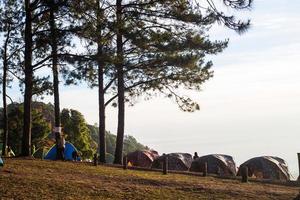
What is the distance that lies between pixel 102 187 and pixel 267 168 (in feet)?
52.0

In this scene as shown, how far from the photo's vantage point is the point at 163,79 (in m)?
27.3

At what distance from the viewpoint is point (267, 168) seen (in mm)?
28344

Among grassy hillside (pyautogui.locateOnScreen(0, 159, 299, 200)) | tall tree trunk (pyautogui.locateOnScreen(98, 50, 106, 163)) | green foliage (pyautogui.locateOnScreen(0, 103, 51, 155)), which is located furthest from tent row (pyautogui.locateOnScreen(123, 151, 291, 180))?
green foliage (pyautogui.locateOnScreen(0, 103, 51, 155))

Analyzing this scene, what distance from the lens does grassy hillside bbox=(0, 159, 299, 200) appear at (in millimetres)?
13500

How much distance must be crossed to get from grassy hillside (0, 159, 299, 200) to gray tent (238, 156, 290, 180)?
29.2ft

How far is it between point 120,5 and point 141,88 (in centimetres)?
516

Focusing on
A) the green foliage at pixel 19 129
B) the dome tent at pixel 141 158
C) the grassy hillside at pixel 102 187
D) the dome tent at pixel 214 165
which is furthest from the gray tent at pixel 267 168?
the green foliage at pixel 19 129

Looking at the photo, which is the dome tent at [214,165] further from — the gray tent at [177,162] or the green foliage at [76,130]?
the green foliage at [76,130]

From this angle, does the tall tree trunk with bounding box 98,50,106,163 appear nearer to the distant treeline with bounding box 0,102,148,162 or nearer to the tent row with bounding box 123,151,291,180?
the tent row with bounding box 123,151,291,180

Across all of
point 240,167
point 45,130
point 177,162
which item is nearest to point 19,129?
point 45,130

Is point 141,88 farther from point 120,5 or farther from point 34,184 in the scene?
point 34,184

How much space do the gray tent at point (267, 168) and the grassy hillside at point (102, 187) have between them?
8900 millimetres

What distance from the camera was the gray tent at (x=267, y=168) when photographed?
92.3 feet

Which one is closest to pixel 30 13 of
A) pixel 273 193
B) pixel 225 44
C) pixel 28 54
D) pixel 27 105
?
pixel 28 54
